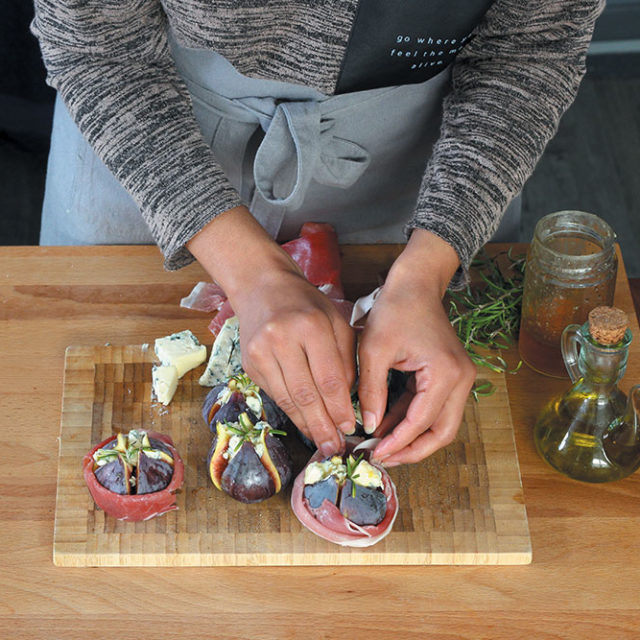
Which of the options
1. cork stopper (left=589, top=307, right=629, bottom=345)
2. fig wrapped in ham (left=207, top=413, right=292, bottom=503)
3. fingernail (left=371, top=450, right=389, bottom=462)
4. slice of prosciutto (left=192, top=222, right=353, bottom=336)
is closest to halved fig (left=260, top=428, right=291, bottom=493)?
fig wrapped in ham (left=207, top=413, right=292, bottom=503)

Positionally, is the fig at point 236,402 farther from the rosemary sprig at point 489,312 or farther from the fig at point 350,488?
the rosemary sprig at point 489,312

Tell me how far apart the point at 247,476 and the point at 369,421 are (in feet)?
0.51

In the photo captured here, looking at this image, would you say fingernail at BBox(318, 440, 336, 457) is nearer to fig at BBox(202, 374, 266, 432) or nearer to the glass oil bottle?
fig at BBox(202, 374, 266, 432)

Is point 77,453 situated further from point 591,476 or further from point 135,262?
point 591,476

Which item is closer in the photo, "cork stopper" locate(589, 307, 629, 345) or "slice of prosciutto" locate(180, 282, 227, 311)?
"cork stopper" locate(589, 307, 629, 345)

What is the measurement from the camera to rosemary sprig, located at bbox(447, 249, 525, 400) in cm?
129

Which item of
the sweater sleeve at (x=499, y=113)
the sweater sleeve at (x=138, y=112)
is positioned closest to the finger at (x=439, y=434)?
the sweater sleeve at (x=499, y=113)

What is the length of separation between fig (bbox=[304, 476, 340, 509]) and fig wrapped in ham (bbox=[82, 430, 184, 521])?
0.53ft

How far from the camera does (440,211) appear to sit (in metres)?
1.22

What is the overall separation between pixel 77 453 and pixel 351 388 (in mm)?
348

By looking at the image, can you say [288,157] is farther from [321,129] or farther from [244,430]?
[244,430]

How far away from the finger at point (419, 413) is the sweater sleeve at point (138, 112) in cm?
35

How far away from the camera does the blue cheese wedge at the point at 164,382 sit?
47.7 inches

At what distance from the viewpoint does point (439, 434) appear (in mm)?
1099
